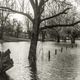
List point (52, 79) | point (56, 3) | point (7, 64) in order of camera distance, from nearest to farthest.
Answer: point (52, 79), point (7, 64), point (56, 3)

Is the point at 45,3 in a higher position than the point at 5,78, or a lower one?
higher

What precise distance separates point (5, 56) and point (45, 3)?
38.8 feet

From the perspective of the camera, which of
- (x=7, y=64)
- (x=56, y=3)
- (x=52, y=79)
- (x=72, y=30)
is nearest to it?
(x=52, y=79)

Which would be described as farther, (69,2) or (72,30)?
(72,30)

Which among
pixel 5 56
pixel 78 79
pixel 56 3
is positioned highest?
pixel 56 3

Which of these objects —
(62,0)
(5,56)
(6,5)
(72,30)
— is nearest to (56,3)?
(62,0)

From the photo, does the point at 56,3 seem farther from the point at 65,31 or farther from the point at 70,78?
the point at 65,31

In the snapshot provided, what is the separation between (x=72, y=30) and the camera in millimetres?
85438

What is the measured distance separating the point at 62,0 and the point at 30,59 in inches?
310

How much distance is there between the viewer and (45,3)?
2783 centimetres

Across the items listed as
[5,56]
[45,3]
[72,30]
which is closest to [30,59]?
[45,3]

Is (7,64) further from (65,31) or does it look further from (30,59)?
(65,31)

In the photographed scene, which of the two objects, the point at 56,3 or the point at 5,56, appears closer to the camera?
the point at 5,56

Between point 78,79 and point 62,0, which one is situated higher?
point 62,0
